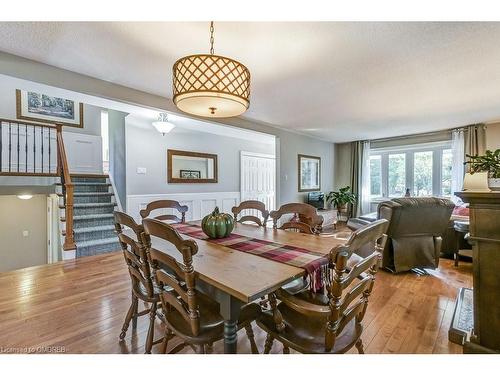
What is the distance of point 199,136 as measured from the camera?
17.8ft

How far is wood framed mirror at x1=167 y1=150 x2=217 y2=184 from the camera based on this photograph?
16.6ft

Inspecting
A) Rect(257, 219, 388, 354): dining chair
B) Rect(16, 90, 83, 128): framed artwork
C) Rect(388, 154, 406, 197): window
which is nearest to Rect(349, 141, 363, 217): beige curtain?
Rect(388, 154, 406, 197): window

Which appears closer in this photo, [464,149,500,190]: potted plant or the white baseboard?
[464,149,500,190]: potted plant

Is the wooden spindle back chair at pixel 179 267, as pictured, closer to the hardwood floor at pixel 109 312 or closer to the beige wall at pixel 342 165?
the hardwood floor at pixel 109 312

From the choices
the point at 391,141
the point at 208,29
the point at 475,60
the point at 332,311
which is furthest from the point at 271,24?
the point at 391,141

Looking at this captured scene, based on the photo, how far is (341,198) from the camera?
640cm

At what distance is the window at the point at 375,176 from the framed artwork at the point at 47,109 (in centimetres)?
704

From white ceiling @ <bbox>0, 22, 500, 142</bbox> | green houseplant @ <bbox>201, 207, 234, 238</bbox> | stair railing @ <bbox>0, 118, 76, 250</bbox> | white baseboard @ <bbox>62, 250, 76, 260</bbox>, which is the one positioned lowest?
white baseboard @ <bbox>62, 250, 76, 260</bbox>

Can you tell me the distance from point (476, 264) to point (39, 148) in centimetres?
630

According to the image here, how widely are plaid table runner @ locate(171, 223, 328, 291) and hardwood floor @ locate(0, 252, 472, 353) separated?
69 cm

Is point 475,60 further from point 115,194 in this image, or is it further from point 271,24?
point 115,194

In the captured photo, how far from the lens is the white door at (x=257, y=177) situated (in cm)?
628

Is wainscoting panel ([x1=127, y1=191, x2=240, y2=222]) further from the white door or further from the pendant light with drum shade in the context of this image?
the pendant light with drum shade
